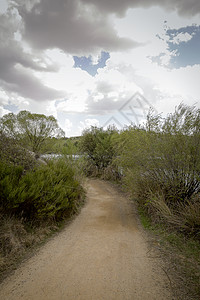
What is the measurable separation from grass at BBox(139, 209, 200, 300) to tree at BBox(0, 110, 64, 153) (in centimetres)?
1171

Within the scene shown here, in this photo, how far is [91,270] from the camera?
3.16m

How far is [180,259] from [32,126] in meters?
13.8

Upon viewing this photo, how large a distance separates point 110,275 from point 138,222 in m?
2.92

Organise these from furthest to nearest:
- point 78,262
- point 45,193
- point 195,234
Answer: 1. point 45,193
2. point 195,234
3. point 78,262

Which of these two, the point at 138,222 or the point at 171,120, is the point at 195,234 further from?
the point at 171,120

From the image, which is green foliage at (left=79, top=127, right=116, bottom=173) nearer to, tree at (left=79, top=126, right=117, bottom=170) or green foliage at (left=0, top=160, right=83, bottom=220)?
tree at (left=79, top=126, right=117, bottom=170)

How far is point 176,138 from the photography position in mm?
5395

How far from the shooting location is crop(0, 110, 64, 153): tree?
44.3 feet

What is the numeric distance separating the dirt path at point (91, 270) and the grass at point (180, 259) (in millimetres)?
210

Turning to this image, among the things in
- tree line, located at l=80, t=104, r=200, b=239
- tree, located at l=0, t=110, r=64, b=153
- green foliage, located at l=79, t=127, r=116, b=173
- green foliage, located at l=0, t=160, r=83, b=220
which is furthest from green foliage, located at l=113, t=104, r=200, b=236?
tree, located at l=0, t=110, r=64, b=153

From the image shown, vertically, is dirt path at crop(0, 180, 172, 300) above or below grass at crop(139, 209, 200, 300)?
below

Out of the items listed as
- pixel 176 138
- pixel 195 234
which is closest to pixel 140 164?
pixel 176 138

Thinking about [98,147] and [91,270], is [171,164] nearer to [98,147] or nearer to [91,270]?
[91,270]

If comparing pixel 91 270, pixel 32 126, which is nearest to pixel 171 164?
pixel 91 270
